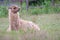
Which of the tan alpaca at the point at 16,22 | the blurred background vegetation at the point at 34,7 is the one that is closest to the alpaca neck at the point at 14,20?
the tan alpaca at the point at 16,22

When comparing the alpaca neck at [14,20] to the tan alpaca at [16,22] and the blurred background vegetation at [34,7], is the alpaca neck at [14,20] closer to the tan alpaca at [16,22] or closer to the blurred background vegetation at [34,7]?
the tan alpaca at [16,22]

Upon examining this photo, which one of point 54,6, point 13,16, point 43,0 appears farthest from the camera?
point 43,0

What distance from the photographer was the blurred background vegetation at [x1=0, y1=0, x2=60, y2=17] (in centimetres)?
1305

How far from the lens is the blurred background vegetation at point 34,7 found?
514 inches

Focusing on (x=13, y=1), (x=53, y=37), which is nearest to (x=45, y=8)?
(x=13, y=1)

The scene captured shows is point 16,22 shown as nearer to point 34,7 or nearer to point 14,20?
point 14,20

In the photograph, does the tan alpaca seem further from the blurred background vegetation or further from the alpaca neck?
the blurred background vegetation

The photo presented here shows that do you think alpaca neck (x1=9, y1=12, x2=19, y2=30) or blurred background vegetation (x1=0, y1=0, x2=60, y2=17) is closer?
alpaca neck (x1=9, y1=12, x2=19, y2=30)

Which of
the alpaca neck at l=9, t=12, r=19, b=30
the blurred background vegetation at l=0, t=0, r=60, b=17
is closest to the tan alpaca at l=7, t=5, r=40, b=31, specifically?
the alpaca neck at l=9, t=12, r=19, b=30

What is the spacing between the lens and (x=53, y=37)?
4379 mm

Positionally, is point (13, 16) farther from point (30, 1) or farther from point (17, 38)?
point (30, 1)

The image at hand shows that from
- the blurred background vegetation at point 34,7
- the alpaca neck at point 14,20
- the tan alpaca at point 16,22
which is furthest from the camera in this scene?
the blurred background vegetation at point 34,7

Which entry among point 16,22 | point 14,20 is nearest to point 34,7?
point 14,20

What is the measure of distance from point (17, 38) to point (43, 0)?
36.3 ft
